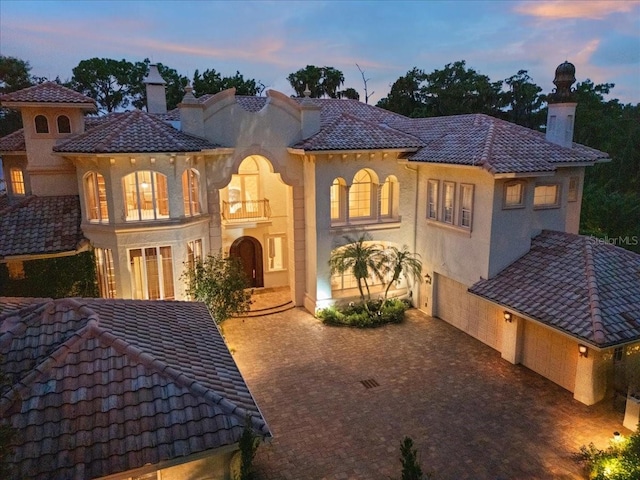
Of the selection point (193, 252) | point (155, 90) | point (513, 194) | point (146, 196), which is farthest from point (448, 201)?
point (155, 90)

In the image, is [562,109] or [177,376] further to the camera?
[562,109]

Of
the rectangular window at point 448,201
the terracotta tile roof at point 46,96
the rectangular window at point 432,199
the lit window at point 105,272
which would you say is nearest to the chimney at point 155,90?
the terracotta tile roof at point 46,96

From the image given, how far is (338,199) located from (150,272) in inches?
346

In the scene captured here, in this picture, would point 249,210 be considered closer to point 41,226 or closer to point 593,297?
point 41,226

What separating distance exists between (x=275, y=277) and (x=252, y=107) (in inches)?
348

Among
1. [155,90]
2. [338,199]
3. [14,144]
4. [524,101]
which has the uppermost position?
[524,101]

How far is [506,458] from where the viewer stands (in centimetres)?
1141

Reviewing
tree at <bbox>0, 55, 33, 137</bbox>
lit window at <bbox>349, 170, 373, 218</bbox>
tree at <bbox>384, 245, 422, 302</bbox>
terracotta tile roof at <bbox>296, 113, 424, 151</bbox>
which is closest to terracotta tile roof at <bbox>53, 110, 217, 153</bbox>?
terracotta tile roof at <bbox>296, 113, 424, 151</bbox>

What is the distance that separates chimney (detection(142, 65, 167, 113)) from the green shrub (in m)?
12.9

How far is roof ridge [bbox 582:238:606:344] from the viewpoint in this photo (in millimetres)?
12305

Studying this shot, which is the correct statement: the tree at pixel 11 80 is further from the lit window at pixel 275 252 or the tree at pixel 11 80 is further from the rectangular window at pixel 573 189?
the rectangular window at pixel 573 189

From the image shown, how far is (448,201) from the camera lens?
1925 cm

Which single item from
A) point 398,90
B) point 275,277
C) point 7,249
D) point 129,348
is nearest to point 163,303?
point 129,348

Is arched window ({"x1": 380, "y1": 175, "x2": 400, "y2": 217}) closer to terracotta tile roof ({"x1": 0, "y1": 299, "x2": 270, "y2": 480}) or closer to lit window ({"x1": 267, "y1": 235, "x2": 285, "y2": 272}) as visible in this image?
lit window ({"x1": 267, "y1": 235, "x2": 285, "y2": 272})
